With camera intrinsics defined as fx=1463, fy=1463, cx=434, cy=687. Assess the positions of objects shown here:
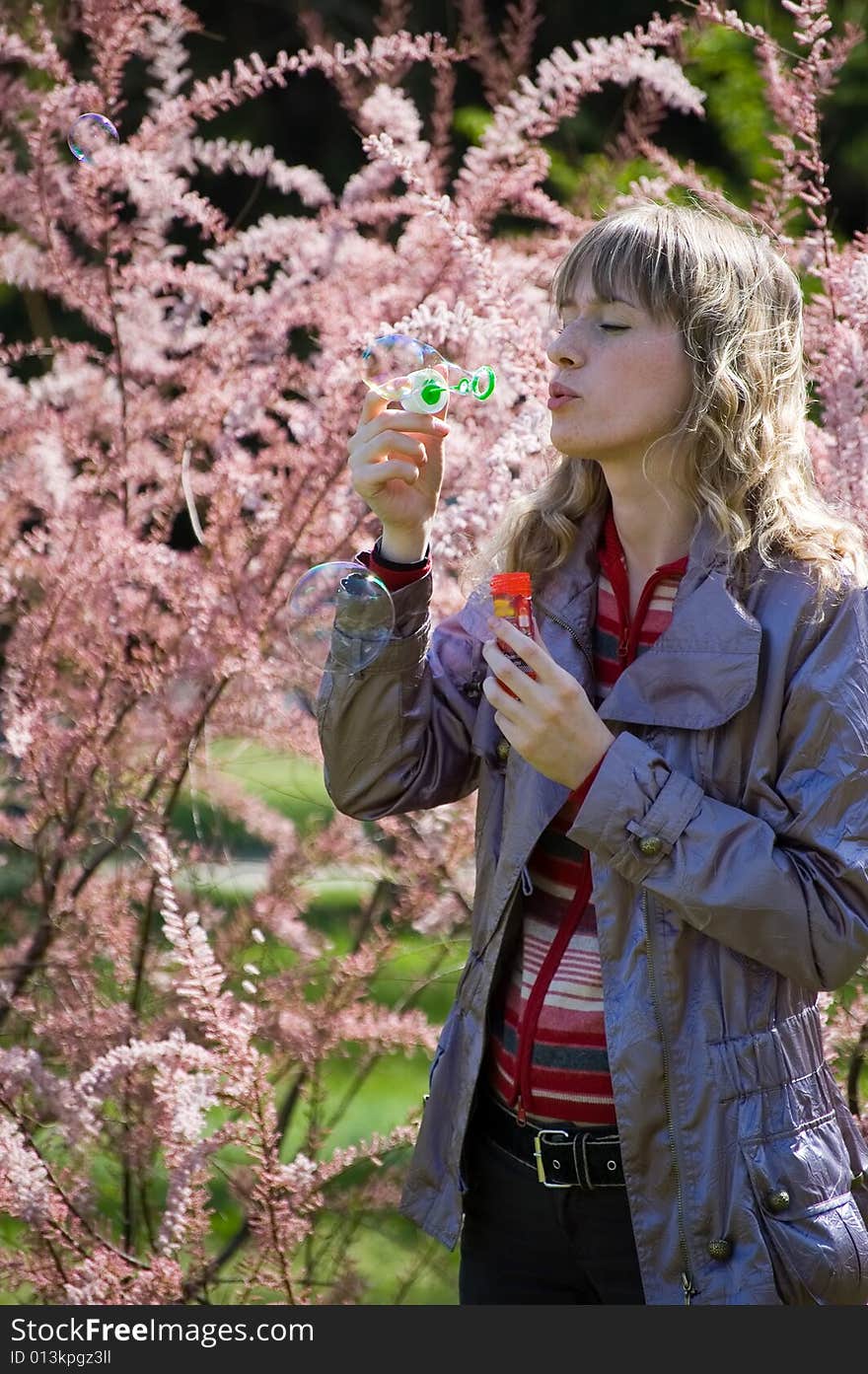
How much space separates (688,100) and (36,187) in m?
1.42

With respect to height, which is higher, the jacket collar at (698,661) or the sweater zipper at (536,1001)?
the jacket collar at (698,661)

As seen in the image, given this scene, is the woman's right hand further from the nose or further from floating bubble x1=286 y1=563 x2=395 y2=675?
the nose

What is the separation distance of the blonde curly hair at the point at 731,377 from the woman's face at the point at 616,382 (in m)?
0.02

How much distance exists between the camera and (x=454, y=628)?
207cm

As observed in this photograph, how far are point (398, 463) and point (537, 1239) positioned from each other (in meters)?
0.98

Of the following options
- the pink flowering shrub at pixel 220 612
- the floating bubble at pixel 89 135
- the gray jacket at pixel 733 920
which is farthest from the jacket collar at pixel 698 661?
the floating bubble at pixel 89 135

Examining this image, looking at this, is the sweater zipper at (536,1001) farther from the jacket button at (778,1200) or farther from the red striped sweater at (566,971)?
the jacket button at (778,1200)

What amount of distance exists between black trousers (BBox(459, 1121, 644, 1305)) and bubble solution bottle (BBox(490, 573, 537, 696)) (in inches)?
23.2

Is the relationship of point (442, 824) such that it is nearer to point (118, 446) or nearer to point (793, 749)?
point (118, 446)

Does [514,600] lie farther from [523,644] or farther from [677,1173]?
[677,1173]

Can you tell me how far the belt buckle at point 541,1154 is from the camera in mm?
1702

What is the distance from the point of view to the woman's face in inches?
70.2

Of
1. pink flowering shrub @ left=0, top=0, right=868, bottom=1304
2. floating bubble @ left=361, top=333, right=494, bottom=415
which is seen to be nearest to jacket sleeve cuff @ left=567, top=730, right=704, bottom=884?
floating bubble @ left=361, top=333, right=494, bottom=415

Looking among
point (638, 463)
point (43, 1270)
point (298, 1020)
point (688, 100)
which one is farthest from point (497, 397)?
point (43, 1270)
